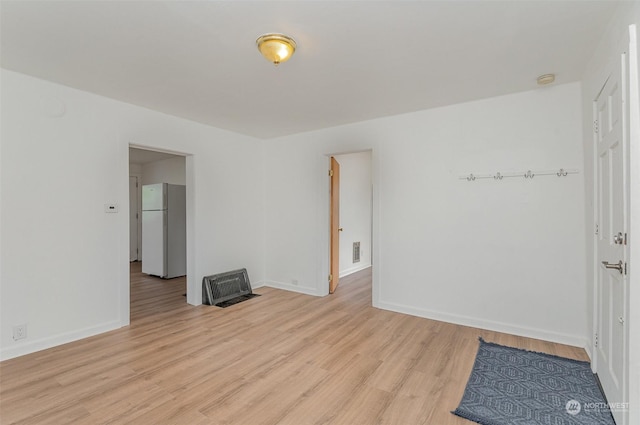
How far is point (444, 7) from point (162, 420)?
2.96 metres

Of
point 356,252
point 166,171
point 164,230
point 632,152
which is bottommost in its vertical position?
point 356,252

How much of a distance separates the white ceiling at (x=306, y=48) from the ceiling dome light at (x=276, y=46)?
0.20 ft

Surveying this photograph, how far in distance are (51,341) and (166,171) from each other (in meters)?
4.81

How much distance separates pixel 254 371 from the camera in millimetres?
2320

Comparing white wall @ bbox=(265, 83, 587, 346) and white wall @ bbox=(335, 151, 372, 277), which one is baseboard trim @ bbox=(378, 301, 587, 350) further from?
white wall @ bbox=(335, 151, 372, 277)

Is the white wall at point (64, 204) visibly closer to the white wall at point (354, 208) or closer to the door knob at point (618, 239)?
the white wall at point (354, 208)

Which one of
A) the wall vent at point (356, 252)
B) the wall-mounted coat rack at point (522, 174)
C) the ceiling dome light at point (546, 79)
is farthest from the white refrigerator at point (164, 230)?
the ceiling dome light at point (546, 79)

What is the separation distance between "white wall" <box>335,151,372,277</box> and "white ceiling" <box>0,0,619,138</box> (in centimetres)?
260

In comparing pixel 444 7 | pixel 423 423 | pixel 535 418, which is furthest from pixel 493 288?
pixel 444 7

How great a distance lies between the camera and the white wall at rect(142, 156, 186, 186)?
6543 millimetres

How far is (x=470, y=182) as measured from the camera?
3.22 meters

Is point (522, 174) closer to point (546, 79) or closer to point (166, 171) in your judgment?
point (546, 79)

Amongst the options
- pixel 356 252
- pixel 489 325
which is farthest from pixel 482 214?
pixel 356 252

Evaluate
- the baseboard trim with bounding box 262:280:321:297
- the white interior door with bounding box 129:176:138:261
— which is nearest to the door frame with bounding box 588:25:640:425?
the baseboard trim with bounding box 262:280:321:297
